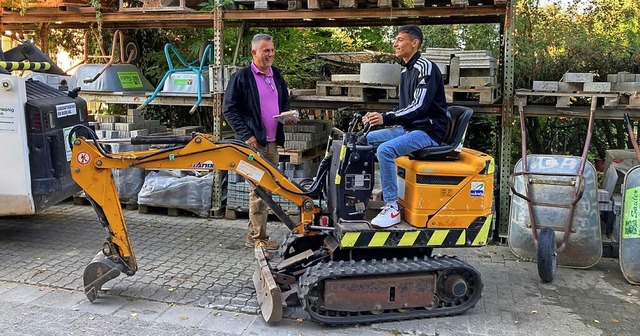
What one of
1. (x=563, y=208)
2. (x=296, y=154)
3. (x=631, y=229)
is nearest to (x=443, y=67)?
(x=563, y=208)

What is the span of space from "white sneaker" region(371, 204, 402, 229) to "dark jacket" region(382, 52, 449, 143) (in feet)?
2.41

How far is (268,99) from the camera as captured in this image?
643 cm

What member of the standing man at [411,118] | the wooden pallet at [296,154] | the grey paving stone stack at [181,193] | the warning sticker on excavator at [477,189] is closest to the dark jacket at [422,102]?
the standing man at [411,118]

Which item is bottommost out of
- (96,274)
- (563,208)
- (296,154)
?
(96,274)

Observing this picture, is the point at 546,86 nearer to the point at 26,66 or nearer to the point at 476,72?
the point at 476,72

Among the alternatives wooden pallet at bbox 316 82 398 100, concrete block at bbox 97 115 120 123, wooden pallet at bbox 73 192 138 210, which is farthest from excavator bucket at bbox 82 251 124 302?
concrete block at bbox 97 115 120 123

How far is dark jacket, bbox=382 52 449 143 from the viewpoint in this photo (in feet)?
16.1

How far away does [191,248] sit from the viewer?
6762 millimetres

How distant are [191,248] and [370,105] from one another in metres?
2.87

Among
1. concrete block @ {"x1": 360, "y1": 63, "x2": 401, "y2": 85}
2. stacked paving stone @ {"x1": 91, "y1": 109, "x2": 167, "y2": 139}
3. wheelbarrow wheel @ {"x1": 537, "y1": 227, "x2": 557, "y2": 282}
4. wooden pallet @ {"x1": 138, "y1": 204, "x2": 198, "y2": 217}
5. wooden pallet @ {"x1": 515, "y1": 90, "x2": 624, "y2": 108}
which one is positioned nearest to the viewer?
wheelbarrow wheel @ {"x1": 537, "y1": 227, "x2": 557, "y2": 282}

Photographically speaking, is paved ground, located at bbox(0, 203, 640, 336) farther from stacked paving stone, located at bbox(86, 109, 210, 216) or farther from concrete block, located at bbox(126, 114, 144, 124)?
concrete block, located at bbox(126, 114, 144, 124)

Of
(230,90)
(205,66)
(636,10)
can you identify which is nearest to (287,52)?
(205,66)

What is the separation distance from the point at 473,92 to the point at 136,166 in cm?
399

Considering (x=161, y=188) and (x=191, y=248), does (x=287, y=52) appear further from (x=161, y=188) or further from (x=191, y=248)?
(x=191, y=248)
